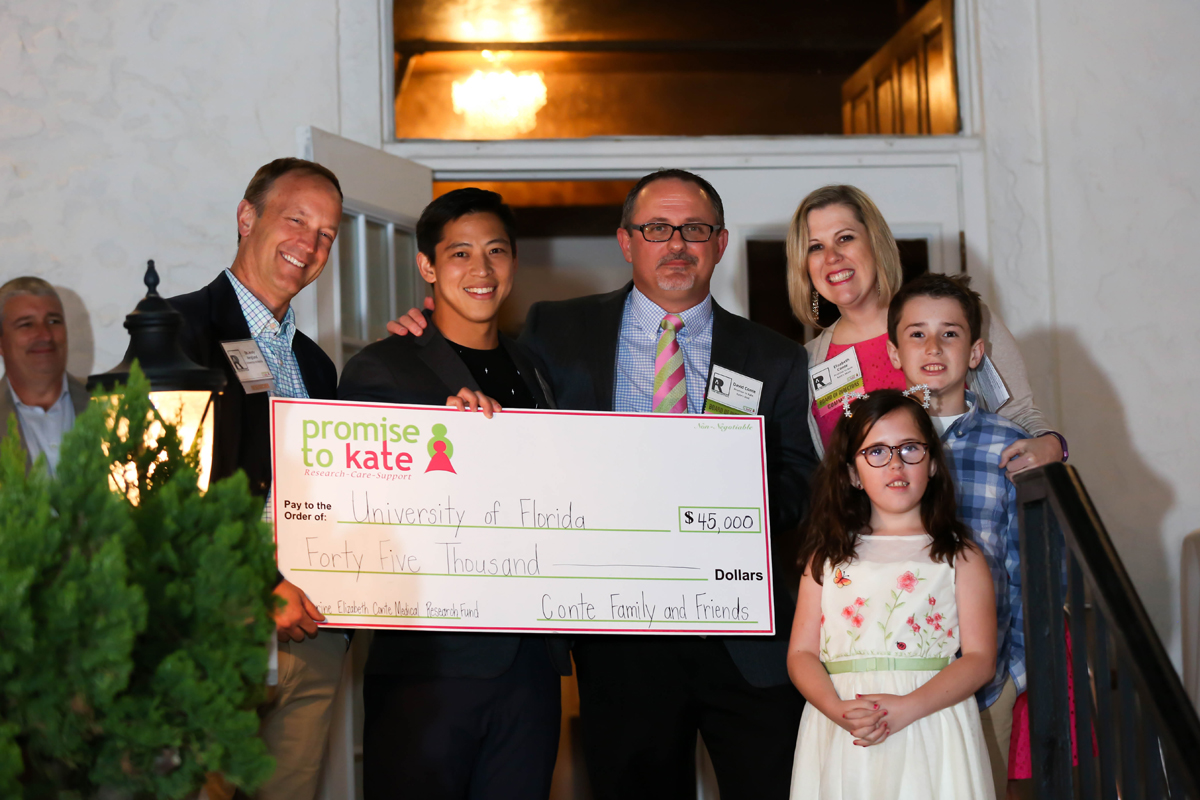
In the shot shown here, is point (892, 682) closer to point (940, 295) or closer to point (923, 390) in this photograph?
point (923, 390)

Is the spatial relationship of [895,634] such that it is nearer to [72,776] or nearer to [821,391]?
[821,391]

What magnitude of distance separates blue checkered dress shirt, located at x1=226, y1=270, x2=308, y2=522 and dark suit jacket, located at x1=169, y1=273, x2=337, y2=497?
20 mm

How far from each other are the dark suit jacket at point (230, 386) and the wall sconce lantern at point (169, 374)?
0.60 metres

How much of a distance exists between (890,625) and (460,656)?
35.4 inches

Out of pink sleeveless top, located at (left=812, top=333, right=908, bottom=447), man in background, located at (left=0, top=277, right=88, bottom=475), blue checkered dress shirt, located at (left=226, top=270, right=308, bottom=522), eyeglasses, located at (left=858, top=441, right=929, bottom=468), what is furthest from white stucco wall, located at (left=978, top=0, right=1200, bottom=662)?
man in background, located at (left=0, top=277, right=88, bottom=475)

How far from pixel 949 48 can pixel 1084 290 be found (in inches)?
42.9

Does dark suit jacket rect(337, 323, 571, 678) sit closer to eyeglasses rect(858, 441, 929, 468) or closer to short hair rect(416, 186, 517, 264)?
short hair rect(416, 186, 517, 264)

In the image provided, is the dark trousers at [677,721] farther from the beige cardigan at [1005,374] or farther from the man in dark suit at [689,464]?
the beige cardigan at [1005,374]

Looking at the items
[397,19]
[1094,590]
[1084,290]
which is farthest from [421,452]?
[1084,290]

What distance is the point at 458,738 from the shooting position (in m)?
2.17

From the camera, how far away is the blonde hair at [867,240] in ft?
8.68

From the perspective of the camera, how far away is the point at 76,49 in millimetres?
3709

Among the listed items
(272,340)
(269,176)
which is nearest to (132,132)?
(269,176)

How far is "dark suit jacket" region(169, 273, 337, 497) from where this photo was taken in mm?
2201
